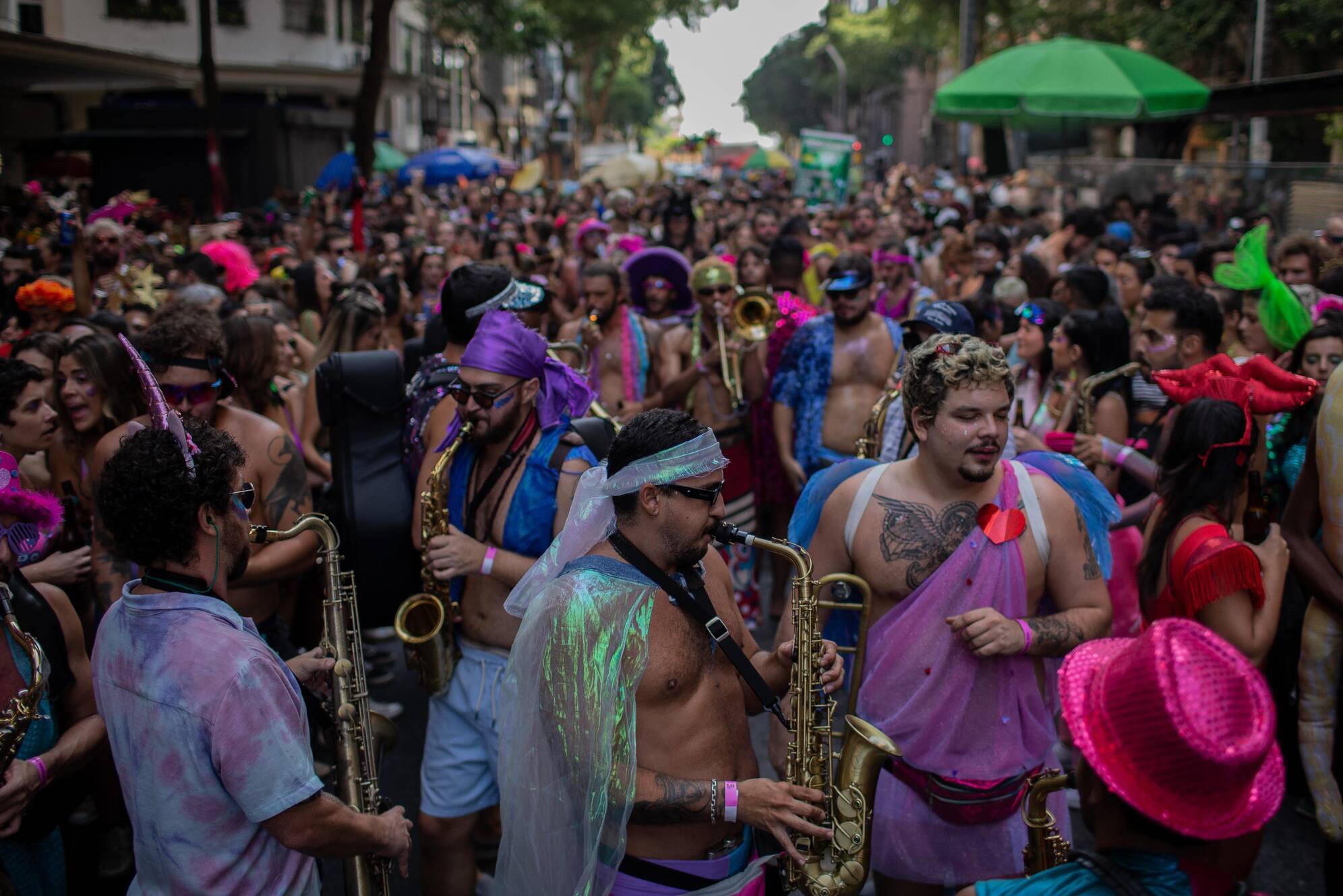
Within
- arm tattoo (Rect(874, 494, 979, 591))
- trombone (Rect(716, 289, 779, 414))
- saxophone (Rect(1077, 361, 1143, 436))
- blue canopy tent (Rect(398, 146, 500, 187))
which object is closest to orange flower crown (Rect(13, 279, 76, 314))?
trombone (Rect(716, 289, 779, 414))

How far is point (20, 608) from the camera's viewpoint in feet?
10.2

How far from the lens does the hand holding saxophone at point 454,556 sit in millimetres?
3605

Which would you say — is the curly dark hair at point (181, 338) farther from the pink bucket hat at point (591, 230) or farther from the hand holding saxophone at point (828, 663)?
the pink bucket hat at point (591, 230)

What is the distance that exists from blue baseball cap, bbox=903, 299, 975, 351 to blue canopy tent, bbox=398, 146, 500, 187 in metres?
23.6

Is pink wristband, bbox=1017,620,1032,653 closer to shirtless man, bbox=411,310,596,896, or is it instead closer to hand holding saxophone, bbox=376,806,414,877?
shirtless man, bbox=411,310,596,896

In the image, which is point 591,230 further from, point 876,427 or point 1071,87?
point 876,427

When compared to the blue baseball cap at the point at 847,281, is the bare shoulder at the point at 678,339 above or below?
below

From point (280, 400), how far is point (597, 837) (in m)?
3.44

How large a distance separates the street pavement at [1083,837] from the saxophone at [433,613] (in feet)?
2.42

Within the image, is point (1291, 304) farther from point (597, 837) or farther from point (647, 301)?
point (597, 837)

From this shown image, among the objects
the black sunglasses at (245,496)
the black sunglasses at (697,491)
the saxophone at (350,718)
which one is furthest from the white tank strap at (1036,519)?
the black sunglasses at (245,496)

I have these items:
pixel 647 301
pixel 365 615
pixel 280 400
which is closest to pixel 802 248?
pixel 647 301

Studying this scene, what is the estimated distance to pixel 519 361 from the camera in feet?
12.5

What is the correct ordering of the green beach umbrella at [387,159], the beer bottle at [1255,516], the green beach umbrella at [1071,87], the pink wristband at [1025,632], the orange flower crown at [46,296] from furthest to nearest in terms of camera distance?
the green beach umbrella at [387,159] → the green beach umbrella at [1071,87] → the orange flower crown at [46,296] → the beer bottle at [1255,516] → the pink wristband at [1025,632]
